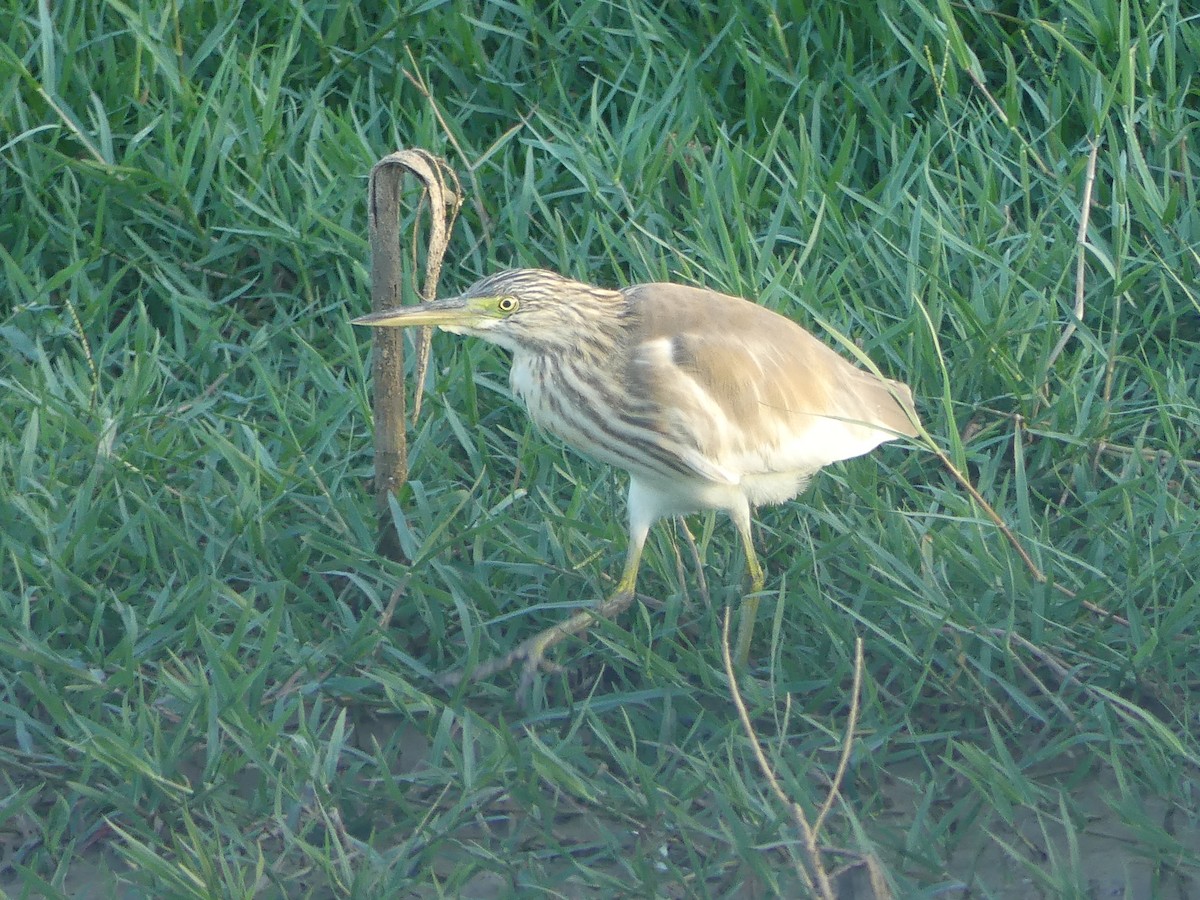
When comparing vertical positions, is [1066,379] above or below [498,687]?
above

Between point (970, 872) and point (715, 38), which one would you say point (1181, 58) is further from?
point (970, 872)

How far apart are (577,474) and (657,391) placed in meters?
0.57

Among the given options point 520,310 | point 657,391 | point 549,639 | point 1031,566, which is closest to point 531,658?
point 549,639

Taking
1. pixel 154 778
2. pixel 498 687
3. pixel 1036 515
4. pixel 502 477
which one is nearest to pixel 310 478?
pixel 502 477

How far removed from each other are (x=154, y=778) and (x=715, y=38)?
8.88ft

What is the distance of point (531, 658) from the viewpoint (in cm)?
305

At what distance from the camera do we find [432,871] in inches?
103

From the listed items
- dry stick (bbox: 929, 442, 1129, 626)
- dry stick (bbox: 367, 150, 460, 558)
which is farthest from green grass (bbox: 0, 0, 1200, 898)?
dry stick (bbox: 367, 150, 460, 558)

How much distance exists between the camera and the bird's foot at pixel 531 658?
3049mm

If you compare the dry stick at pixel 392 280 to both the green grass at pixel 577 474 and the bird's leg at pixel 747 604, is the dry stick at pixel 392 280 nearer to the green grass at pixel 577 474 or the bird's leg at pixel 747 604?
the green grass at pixel 577 474

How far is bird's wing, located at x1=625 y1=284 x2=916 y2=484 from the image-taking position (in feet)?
10.2

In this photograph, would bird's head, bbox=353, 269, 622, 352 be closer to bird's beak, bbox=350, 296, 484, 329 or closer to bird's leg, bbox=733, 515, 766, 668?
bird's beak, bbox=350, 296, 484, 329

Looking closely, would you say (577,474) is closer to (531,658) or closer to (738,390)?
(738,390)

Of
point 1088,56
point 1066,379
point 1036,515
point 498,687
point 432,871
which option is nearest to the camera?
point 432,871
